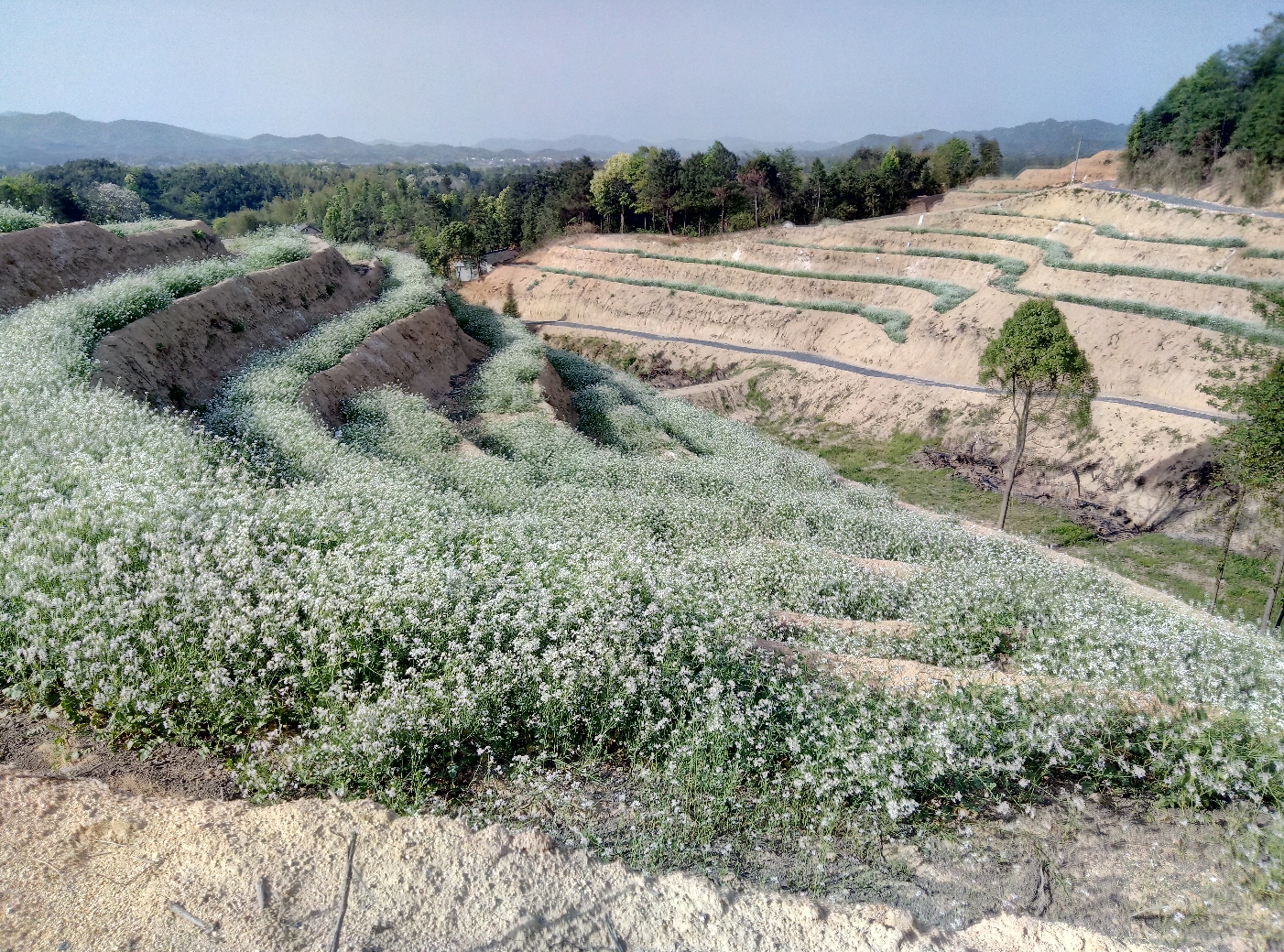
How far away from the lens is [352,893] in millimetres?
3857

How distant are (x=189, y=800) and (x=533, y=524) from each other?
5.59 metres

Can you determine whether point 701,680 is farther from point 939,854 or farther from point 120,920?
point 120,920

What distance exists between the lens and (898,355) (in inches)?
1426

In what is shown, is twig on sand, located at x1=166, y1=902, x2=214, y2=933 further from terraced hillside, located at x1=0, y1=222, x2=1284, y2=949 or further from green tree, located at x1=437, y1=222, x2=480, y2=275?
green tree, located at x1=437, y1=222, x2=480, y2=275

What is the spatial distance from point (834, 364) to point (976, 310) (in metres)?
6.91

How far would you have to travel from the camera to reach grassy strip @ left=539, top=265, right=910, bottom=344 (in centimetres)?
3803

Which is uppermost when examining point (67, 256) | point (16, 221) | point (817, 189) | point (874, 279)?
point (817, 189)

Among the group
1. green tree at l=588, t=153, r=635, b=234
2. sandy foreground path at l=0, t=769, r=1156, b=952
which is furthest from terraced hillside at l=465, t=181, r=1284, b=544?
sandy foreground path at l=0, t=769, r=1156, b=952

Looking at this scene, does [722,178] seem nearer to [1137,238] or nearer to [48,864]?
[1137,238]

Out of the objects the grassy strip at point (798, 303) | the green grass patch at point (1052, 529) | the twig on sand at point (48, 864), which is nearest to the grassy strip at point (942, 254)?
the grassy strip at point (798, 303)

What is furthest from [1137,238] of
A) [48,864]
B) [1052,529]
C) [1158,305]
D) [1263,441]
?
[48,864]

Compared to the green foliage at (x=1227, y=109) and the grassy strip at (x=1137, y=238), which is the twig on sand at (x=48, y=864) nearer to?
the grassy strip at (x=1137, y=238)

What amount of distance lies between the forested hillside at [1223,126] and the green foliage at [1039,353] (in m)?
31.1

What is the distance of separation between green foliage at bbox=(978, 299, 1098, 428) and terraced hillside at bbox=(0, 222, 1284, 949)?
11597 mm
